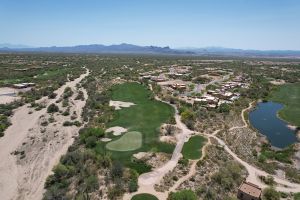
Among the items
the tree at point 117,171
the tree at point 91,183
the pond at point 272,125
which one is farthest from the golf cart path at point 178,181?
the pond at point 272,125

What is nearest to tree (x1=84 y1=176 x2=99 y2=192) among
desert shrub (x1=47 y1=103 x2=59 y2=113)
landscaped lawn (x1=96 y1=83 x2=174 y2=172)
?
landscaped lawn (x1=96 y1=83 x2=174 y2=172)

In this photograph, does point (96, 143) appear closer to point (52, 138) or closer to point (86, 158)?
point (86, 158)

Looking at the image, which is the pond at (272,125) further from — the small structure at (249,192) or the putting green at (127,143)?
the putting green at (127,143)

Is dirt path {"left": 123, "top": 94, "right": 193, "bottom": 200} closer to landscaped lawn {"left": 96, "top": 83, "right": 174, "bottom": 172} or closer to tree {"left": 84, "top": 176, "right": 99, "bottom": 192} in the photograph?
landscaped lawn {"left": 96, "top": 83, "right": 174, "bottom": 172}

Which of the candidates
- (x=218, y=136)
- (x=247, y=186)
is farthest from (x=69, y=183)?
(x=218, y=136)

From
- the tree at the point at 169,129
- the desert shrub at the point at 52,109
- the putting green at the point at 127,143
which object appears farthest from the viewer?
the desert shrub at the point at 52,109

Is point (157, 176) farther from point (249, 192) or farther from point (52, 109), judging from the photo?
point (52, 109)
